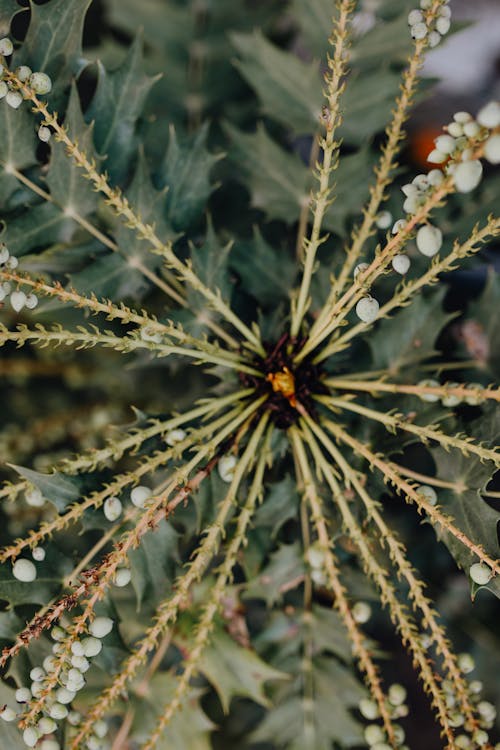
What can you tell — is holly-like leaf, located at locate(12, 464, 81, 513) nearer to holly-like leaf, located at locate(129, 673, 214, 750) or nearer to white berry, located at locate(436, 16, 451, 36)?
holly-like leaf, located at locate(129, 673, 214, 750)

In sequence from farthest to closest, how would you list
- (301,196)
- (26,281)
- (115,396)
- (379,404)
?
(115,396), (301,196), (379,404), (26,281)

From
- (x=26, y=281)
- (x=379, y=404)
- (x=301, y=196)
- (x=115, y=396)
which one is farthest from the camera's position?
(x=115, y=396)

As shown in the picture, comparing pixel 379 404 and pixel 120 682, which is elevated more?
pixel 379 404

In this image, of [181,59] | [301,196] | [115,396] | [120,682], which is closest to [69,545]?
[115,396]

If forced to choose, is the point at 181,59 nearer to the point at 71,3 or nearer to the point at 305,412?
the point at 71,3

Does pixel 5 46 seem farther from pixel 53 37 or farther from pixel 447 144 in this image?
pixel 447 144

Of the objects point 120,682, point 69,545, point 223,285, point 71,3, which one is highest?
point 71,3

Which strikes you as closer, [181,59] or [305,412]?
[305,412]

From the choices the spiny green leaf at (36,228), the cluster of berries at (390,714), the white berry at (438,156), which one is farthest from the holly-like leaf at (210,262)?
the cluster of berries at (390,714)
